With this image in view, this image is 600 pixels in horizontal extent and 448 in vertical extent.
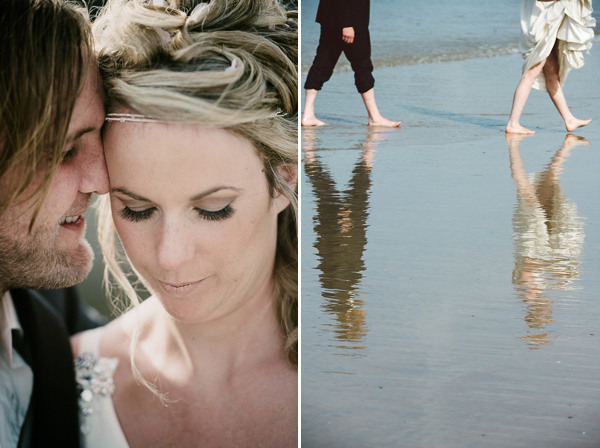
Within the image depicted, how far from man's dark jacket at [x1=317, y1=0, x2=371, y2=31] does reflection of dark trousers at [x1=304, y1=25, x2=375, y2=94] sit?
0.03 m

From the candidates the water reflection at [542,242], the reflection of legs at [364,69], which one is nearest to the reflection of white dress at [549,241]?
the water reflection at [542,242]

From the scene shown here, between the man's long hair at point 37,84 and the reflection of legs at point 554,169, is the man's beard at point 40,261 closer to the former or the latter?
the man's long hair at point 37,84

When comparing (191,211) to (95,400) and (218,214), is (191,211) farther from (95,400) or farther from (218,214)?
(95,400)

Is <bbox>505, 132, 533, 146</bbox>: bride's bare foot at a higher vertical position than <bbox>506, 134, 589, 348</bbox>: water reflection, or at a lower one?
higher

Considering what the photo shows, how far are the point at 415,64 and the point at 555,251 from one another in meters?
2.76

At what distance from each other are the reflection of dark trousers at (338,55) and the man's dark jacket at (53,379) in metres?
1.86

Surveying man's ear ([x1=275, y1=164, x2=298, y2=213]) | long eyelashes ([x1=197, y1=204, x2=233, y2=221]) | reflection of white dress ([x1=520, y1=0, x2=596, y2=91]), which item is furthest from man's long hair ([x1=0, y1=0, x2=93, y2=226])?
reflection of white dress ([x1=520, y1=0, x2=596, y2=91])

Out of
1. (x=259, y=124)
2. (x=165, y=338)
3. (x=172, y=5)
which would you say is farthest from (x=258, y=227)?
(x=172, y=5)

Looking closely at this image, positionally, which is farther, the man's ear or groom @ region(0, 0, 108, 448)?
the man's ear

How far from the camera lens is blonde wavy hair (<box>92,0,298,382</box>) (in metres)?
1.69

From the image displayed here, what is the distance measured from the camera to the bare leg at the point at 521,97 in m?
3.57

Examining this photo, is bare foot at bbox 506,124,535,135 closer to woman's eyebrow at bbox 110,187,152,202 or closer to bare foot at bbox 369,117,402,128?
bare foot at bbox 369,117,402,128

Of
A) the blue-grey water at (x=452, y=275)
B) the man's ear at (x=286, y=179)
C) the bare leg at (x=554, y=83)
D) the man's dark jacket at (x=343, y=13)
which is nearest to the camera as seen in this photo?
the man's ear at (x=286, y=179)

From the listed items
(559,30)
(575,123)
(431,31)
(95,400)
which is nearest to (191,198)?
(95,400)
